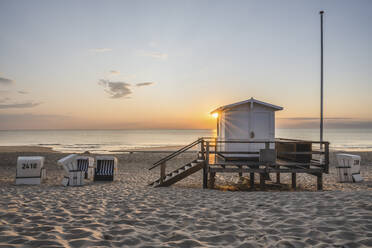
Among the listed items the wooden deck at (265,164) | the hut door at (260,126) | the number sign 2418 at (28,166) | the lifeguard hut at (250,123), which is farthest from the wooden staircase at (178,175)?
the number sign 2418 at (28,166)

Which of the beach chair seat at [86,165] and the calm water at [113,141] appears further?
the calm water at [113,141]

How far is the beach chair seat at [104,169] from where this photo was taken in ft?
36.2

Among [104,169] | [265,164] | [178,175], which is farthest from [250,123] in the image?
[104,169]

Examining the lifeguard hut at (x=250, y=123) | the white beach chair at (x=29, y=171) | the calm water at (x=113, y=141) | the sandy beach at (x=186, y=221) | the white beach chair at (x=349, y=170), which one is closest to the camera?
the sandy beach at (x=186, y=221)

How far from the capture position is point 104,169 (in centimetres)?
1117

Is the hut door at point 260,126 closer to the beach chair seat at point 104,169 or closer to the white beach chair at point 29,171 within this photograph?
the beach chair seat at point 104,169

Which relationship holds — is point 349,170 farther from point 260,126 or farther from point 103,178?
point 103,178

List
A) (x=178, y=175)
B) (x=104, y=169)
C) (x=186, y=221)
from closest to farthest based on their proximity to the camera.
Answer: (x=186, y=221), (x=178, y=175), (x=104, y=169)

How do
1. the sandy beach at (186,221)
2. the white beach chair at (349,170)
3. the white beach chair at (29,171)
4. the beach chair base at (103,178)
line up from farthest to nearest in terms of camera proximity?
the white beach chair at (349,170) < the beach chair base at (103,178) < the white beach chair at (29,171) < the sandy beach at (186,221)

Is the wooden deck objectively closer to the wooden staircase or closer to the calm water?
the wooden staircase

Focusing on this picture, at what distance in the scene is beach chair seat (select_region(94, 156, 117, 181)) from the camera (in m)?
11.0

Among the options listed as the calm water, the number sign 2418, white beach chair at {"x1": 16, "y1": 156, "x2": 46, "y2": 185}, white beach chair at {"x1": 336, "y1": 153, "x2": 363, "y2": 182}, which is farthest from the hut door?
the calm water

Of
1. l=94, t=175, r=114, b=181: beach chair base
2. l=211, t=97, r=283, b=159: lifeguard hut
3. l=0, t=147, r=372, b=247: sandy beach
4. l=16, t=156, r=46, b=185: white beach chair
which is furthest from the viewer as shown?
l=94, t=175, r=114, b=181: beach chair base

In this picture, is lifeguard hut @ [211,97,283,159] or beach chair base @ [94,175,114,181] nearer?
lifeguard hut @ [211,97,283,159]
